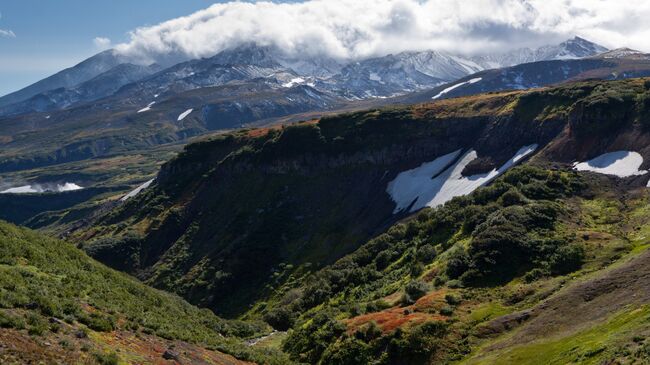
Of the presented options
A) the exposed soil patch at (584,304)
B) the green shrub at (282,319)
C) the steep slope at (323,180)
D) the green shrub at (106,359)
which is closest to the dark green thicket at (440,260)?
the green shrub at (282,319)

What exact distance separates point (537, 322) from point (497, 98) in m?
76.3

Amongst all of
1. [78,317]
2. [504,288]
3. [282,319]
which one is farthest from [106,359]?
[282,319]

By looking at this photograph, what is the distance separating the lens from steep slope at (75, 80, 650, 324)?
269ft

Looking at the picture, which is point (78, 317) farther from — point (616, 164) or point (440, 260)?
point (616, 164)

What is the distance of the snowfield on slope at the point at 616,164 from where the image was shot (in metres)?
64.2

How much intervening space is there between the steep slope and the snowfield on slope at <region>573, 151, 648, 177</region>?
155 centimetres

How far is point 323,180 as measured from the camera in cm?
10288

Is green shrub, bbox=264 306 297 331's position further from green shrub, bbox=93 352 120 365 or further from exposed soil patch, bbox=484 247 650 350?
green shrub, bbox=93 352 120 365

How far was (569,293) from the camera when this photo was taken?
118 feet

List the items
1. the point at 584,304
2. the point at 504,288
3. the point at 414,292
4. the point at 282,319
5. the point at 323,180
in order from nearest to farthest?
the point at 584,304, the point at 504,288, the point at 414,292, the point at 282,319, the point at 323,180

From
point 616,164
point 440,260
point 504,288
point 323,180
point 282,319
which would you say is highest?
point 323,180

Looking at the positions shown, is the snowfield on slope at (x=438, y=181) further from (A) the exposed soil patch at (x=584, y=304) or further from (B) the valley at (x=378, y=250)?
(A) the exposed soil patch at (x=584, y=304)

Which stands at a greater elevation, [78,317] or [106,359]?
[78,317]

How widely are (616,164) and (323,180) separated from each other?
50752mm
